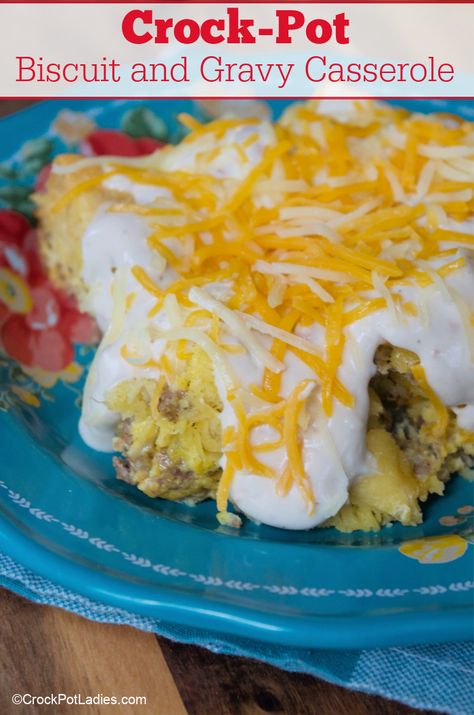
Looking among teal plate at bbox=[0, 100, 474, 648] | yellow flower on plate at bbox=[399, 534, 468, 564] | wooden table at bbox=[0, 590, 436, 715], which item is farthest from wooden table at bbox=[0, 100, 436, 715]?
yellow flower on plate at bbox=[399, 534, 468, 564]

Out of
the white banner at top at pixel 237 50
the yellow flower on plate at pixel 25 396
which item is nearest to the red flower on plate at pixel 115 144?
the white banner at top at pixel 237 50

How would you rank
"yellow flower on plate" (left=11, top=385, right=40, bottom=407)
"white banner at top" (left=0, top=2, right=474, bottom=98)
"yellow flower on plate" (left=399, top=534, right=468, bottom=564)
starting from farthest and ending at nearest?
"white banner at top" (left=0, top=2, right=474, bottom=98) → "yellow flower on plate" (left=11, top=385, right=40, bottom=407) → "yellow flower on plate" (left=399, top=534, right=468, bottom=564)

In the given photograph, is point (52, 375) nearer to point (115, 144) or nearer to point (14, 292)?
point (14, 292)

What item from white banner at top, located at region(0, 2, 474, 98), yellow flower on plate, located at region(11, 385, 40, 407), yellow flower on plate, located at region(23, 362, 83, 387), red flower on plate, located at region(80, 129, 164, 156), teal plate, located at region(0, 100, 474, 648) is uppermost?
white banner at top, located at region(0, 2, 474, 98)

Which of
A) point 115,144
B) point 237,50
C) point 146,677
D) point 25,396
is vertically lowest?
point 146,677

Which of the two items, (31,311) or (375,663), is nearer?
(375,663)

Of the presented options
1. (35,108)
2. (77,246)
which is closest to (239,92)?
(35,108)

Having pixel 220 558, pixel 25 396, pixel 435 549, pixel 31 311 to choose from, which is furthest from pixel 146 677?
pixel 31 311

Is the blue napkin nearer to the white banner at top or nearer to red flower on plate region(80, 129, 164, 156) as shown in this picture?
red flower on plate region(80, 129, 164, 156)
